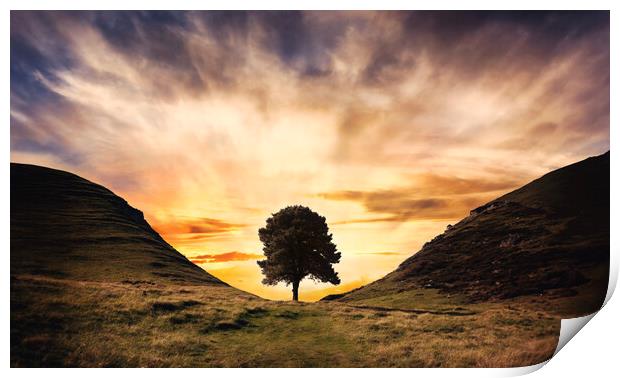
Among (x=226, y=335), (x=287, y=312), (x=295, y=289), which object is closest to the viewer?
(x=226, y=335)

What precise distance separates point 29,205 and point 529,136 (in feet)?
96.5

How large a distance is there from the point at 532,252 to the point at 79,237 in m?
40.7

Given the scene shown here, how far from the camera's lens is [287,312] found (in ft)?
78.9

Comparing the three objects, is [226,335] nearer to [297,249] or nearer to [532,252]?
[297,249]

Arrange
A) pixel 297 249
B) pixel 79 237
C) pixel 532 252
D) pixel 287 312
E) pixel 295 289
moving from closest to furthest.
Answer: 1. pixel 287 312
2. pixel 532 252
3. pixel 297 249
4. pixel 295 289
5. pixel 79 237

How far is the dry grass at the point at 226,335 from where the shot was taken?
16875 mm

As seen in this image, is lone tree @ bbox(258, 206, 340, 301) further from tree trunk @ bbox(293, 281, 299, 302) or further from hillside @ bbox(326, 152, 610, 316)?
hillside @ bbox(326, 152, 610, 316)

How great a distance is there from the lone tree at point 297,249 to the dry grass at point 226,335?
11.2 meters

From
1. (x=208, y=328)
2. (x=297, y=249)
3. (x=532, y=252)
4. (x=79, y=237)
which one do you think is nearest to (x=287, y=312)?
(x=208, y=328)

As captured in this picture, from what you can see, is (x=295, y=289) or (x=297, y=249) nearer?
(x=297, y=249)

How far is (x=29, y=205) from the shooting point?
23.9 metres

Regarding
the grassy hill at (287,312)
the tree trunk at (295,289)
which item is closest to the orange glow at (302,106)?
the grassy hill at (287,312)

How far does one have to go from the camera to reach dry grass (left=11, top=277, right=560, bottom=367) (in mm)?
16875

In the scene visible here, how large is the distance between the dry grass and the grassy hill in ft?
0.17
